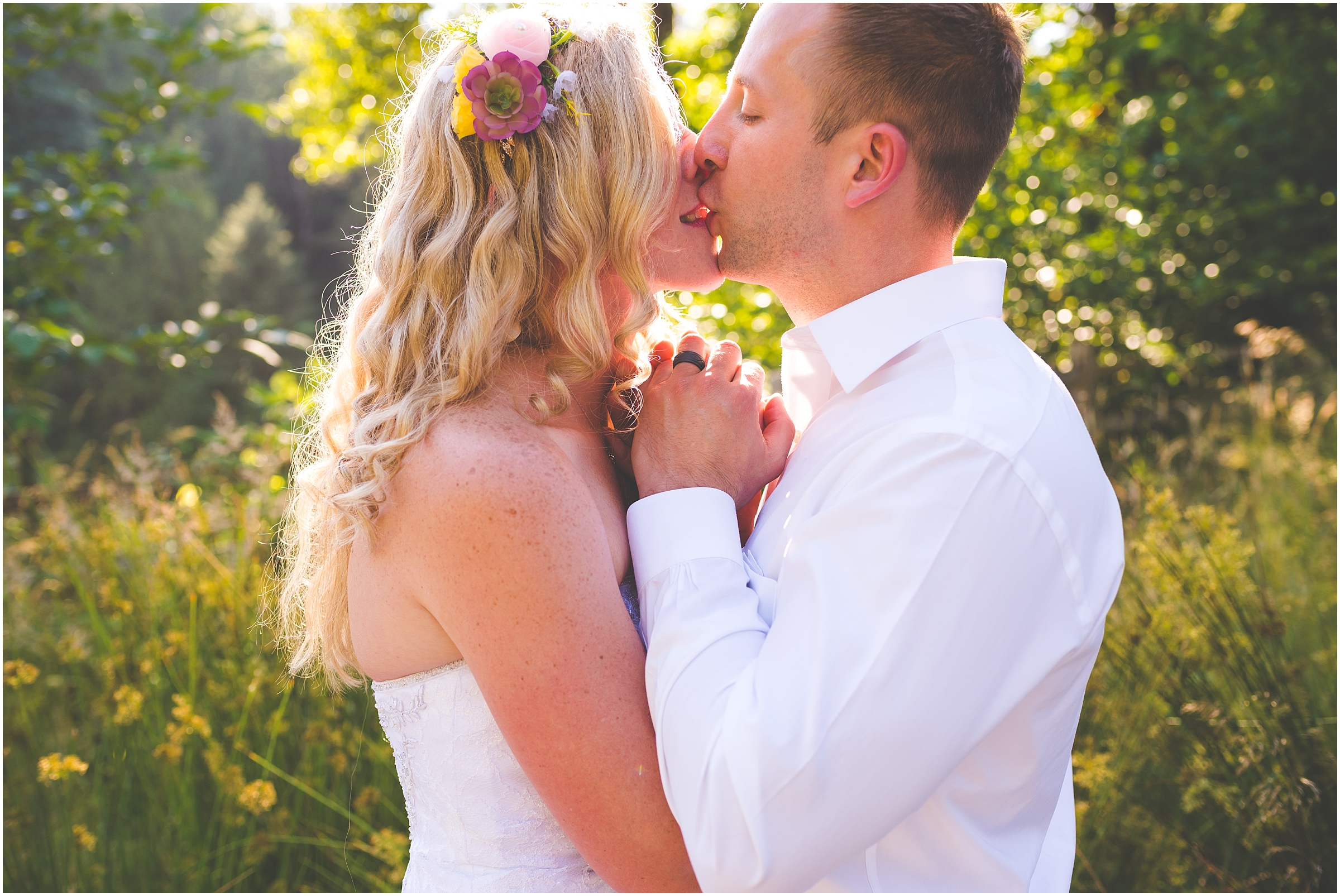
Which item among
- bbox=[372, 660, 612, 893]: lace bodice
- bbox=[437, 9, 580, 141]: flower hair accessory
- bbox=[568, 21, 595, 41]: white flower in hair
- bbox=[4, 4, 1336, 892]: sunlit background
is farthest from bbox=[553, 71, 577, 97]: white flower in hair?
bbox=[372, 660, 612, 893]: lace bodice

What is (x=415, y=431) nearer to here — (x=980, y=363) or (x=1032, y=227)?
(x=980, y=363)

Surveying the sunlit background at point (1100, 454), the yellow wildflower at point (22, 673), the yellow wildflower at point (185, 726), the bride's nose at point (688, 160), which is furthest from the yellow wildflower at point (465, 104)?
the yellow wildflower at point (22, 673)

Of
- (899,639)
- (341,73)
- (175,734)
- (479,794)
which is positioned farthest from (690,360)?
(341,73)

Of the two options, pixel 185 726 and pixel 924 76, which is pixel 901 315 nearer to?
pixel 924 76

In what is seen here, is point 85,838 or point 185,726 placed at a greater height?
point 185,726

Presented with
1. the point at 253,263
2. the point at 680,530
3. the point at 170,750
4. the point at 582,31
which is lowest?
the point at 253,263

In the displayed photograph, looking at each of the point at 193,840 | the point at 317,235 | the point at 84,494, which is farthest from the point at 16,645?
the point at 317,235

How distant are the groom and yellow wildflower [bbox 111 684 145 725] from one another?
6.83 feet

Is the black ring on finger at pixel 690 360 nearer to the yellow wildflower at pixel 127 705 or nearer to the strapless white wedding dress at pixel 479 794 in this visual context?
the strapless white wedding dress at pixel 479 794

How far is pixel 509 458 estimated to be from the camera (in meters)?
1.64

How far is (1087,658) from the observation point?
5.08 feet

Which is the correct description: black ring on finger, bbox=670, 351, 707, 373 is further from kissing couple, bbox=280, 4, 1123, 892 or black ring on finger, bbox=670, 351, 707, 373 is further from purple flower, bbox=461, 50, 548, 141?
purple flower, bbox=461, 50, 548, 141

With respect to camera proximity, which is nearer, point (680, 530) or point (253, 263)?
point (680, 530)

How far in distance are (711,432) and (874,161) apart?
0.70m
